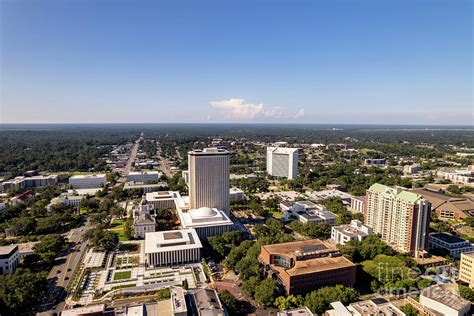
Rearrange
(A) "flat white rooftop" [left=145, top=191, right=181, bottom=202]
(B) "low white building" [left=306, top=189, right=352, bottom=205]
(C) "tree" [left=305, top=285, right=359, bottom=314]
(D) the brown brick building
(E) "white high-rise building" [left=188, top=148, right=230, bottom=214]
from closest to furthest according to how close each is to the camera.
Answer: (C) "tree" [left=305, top=285, right=359, bottom=314]
(D) the brown brick building
(E) "white high-rise building" [left=188, top=148, right=230, bottom=214]
(A) "flat white rooftop" [left=145, top=191, right=181, bottom=202]
(B) "low white building" [left=306, top=189, right=352, bottom=205]

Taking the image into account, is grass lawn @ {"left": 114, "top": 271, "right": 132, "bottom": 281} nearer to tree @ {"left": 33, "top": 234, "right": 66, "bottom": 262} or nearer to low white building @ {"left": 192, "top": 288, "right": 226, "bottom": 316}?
tree @ {"left": 33, "top": 234, "right": 66, "bottom": 262}

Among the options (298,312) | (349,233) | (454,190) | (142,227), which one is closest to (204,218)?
(142,227)

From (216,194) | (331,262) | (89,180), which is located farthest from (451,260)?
(89,180)

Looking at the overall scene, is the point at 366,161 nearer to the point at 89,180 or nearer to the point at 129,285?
the point at 89,180

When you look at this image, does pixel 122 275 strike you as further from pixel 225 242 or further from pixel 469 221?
pixel 469 221

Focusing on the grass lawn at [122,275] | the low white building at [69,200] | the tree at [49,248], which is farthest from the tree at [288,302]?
the low white building at [69,200]

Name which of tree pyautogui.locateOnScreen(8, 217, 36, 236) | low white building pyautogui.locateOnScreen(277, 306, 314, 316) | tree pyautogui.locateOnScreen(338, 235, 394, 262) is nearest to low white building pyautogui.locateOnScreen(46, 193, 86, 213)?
tree pyautogui.locateOnScreen(8, 217, 36, 236)

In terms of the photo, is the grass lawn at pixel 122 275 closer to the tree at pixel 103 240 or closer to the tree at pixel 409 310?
the tree at pixel 103 240
